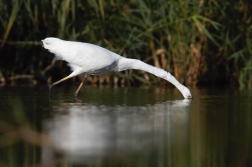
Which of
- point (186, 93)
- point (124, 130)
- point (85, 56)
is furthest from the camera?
point (186, 93)

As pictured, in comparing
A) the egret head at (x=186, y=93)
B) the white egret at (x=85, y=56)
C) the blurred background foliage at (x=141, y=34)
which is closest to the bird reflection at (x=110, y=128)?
the egret head at (x=186, y=93)

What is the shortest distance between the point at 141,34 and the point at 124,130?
4963mm

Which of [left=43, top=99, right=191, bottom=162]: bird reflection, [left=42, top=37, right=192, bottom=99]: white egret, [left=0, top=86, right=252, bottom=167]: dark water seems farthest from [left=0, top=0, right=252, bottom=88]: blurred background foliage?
[left=43, top=99, right=191, bottom=162]: bird reflection

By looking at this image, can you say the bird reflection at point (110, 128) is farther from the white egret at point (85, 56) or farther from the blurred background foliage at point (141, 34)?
the blurred background foliage at point (141, 34)

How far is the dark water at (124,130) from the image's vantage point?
496 cm

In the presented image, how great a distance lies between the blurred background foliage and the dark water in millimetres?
1552

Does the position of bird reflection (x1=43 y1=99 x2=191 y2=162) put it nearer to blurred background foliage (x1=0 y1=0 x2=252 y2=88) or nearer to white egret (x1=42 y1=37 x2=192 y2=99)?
white egret (x1=42 y1=37 x2=192 y2=99)

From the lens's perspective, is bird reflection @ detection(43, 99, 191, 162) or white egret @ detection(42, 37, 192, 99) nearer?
bird reflection @ detection(43, 99, 191, 162)

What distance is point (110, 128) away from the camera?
6129 mm

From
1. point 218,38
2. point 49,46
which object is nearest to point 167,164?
point 49,46

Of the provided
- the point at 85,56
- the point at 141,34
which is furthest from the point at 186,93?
the point at 141,34

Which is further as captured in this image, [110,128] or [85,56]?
[85,56]

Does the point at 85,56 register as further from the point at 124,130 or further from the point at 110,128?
the point at 124,130

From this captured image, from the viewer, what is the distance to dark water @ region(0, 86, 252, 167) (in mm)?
4957
